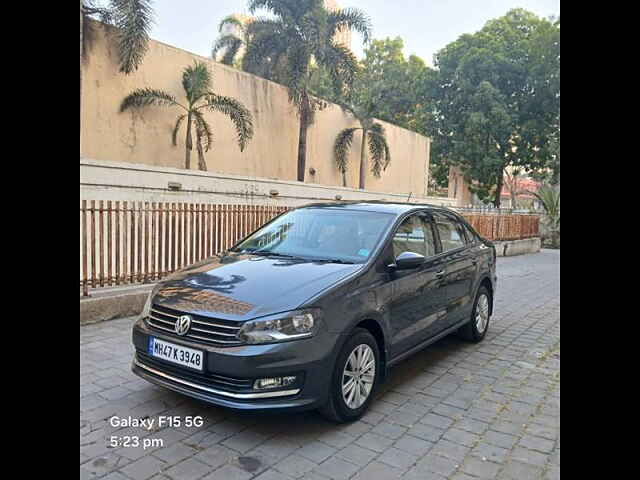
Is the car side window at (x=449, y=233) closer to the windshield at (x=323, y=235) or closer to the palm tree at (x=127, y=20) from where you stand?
the windshield at (x=323, y=235)

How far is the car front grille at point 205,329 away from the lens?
3.22 meters

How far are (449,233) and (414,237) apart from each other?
86 centimetres

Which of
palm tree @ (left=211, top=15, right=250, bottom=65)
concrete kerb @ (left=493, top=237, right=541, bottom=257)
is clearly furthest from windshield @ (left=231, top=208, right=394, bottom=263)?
palm tree @ (left=211, top=15, right=250, bottom=65)

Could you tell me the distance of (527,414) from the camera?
3.95 metres

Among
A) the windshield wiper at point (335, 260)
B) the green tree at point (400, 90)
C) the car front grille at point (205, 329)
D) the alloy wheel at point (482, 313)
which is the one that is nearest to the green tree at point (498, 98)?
the green tree at point (400, 90)

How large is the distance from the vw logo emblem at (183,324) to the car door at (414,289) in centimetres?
159

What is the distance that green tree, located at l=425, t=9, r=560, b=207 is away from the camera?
2761cm

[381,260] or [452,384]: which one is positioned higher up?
[381,260]

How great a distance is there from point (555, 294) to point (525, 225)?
10.8 m

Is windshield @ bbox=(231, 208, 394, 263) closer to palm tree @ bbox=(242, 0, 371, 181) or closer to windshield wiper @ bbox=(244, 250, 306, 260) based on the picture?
windshield wiper @ bbox=(244, 250, 306, 260)

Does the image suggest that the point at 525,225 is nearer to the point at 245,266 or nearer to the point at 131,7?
the point at 131,7

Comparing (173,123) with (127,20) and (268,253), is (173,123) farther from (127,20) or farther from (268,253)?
(268,253)

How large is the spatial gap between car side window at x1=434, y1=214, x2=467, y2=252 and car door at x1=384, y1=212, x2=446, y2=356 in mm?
191
